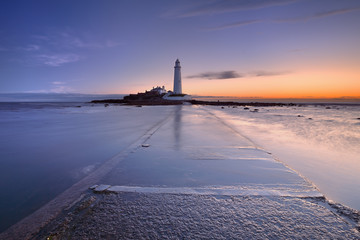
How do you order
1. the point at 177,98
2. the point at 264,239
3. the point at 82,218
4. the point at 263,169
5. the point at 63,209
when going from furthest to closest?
the point at 177,98
the point at 263,169
the point at 63,209
the point at 82,218
the point at 264,239

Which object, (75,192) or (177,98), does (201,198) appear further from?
(177,98)

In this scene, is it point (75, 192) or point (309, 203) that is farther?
point (75, 192)

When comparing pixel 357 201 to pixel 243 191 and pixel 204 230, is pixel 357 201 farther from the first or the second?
pixel 204 230

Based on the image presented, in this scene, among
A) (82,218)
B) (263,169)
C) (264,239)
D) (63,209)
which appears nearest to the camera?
(264,239)

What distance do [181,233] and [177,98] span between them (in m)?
63.7

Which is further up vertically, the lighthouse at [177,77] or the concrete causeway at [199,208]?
the lighthouse at [177,77]

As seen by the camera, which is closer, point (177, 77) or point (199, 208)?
point (199, 208)

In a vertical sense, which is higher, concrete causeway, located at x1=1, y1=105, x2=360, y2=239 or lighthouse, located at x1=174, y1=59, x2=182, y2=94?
lighthouse, located at x1=174, y1=59, x2=182, y2=94

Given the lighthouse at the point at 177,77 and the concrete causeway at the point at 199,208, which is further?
the lighthouse at the point at 177,77

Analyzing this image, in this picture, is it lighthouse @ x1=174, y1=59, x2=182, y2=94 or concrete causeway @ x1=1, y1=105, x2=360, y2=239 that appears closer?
concrete causeway @ x1=1, y1=105, x2=360, y2=239

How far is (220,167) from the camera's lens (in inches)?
140

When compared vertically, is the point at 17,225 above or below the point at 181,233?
below

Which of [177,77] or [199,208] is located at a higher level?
[177,77]

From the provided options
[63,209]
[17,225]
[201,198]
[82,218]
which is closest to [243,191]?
[201,198]
